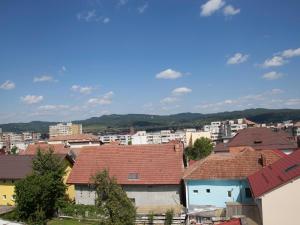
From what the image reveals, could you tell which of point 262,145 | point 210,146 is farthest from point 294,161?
point 210,146

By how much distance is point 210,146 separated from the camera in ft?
305

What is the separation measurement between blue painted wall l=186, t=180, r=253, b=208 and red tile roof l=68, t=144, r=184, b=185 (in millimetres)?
1806

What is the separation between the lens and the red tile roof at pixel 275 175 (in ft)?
88.7

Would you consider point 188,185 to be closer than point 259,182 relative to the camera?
No

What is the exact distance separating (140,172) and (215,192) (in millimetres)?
7982

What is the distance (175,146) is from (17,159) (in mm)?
21613

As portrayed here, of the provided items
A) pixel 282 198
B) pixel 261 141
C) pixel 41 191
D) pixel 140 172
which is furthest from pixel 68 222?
pixel 261 141

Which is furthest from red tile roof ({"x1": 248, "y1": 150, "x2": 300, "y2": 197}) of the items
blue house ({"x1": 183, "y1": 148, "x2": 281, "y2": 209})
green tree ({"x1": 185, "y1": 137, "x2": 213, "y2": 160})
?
green tree ({"x1": 185, "y1": 137, "x2": 213, "y2": 160})

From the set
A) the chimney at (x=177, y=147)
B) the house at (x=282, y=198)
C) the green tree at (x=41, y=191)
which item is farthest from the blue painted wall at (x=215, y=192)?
the green tree at (x=41, y=191)

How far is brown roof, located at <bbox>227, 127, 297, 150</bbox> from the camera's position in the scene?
69.0 metres

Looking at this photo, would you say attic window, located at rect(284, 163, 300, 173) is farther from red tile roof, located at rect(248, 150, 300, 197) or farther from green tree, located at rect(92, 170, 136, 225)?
green tree, located at rect(92, 170, 136, 225)

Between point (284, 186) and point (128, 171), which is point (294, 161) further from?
point (128, 171)

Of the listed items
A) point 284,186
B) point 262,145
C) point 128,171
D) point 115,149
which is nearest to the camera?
point 284,186

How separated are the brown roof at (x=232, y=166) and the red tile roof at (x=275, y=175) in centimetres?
229
